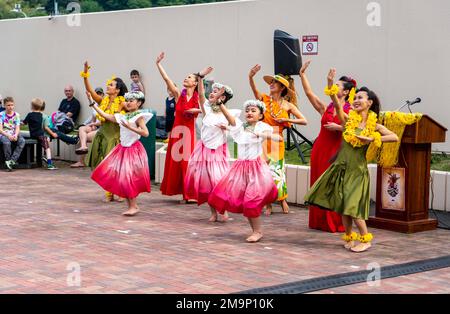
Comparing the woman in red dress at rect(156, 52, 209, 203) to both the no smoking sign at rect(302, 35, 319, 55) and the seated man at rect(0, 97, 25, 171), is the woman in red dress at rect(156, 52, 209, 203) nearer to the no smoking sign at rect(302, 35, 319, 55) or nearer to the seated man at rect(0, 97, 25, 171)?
the no smoking sign at rect(302, 35, 319, 55)

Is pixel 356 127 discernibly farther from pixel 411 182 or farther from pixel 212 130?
pixel 212 130

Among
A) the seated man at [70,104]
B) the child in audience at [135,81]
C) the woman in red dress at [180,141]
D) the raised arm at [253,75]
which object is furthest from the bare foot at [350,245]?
the seated man at [70,104]

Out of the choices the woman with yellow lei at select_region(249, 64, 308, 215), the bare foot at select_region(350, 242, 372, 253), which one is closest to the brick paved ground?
the bare foot at select_region(350, 242, 372, 253)

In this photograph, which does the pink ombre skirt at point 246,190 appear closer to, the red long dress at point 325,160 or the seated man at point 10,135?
the red long dress at point 325,160

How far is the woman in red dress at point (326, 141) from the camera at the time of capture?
9.39 meters

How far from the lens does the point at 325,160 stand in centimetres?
973

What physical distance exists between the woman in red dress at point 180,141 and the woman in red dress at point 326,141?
246 centimetres

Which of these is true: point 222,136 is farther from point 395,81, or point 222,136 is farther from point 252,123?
point 395,81

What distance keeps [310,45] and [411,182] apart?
21.0ft

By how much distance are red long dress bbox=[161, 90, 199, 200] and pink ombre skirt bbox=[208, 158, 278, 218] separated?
2668 millimetres

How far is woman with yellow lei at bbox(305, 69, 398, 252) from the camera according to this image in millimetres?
8602

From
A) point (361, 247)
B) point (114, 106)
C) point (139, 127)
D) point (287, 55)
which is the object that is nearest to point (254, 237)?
point (361, 247)
